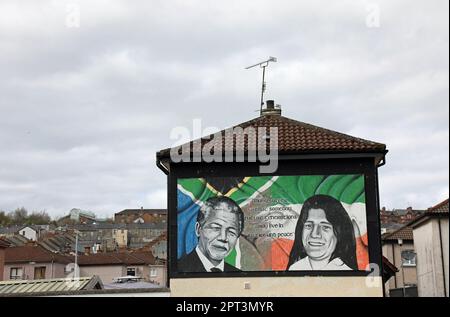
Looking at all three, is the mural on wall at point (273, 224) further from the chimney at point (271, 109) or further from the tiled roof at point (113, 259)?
the tiled roof at point (113, 259)

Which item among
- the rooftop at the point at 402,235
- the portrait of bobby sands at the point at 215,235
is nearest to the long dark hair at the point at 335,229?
the portrait of bobby sands at the point at 215,235

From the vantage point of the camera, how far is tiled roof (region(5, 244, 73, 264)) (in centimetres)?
5703

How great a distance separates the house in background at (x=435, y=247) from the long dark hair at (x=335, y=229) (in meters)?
13.7

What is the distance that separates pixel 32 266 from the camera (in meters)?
56.9

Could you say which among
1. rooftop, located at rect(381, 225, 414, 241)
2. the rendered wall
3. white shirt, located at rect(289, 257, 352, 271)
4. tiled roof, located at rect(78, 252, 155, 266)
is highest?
rooftop, located at rect(381, 225, 414, 241)

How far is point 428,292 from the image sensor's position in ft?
114

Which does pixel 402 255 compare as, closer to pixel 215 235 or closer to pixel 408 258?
pixel 408 258

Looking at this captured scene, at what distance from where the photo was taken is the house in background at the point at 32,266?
186ft

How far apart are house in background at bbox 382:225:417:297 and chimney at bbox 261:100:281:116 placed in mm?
24181

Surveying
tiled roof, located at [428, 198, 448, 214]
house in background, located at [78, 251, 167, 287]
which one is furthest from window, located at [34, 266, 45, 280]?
tiled roof, located at [428, 198, 448, 214]

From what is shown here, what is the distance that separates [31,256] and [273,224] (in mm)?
43248

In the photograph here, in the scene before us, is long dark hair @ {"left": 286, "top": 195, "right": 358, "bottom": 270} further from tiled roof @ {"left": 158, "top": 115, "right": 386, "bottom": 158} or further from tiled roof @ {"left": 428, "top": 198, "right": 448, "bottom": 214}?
tiled roof @ {"left": 428, "top": 198, "right": 448, "bottom": 214}
